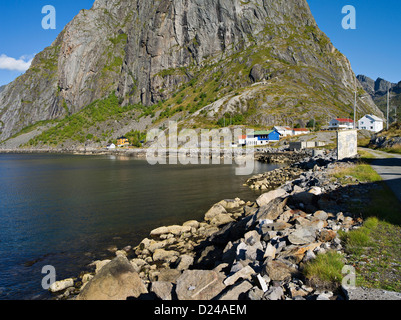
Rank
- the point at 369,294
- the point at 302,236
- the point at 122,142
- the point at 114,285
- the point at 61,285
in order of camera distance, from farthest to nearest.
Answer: the point at 122,142 < the point at 61,285 < the point at 302,236 < the point at 114,285 < the point at 369,294

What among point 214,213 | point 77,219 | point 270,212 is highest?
point 270,212

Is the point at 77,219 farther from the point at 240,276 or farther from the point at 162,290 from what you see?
the point at 240,276

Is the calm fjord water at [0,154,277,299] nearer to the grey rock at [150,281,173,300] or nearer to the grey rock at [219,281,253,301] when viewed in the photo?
the grey rock at [150,281,173,300]

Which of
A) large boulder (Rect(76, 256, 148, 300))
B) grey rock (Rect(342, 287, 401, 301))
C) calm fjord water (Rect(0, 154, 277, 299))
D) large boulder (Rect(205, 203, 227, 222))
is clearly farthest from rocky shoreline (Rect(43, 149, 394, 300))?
large boulder (Rect(205, 203, 227, 222))

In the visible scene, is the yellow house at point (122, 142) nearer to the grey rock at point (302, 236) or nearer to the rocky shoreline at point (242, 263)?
the rocky shoreline at point (242, 263)

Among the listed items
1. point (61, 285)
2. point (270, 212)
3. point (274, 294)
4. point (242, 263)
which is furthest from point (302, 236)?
point (61, 285)

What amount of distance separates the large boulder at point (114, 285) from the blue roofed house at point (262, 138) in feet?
378

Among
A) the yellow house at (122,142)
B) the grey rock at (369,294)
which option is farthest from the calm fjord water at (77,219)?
the yellow house at (122,142)

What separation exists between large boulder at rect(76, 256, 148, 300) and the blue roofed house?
115 metres

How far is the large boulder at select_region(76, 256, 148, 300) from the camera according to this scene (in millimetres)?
10606

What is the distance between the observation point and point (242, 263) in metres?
10.4

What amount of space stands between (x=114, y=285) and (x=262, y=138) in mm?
120616

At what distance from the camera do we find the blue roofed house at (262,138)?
12350 centimetres
